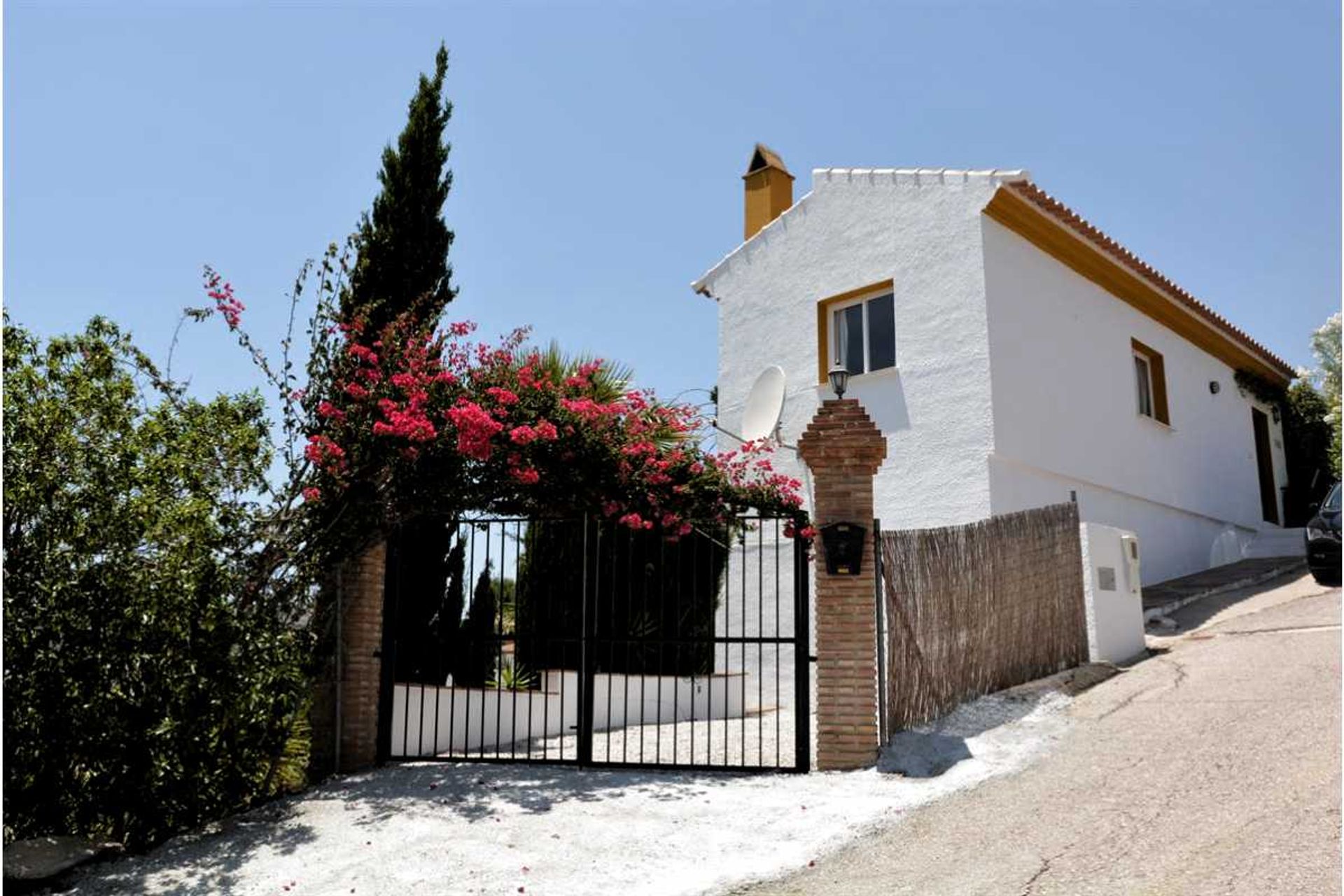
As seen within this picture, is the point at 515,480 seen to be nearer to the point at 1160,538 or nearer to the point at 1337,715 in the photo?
the point at 1337,715

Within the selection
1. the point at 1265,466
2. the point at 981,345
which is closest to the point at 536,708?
the point at 981,345

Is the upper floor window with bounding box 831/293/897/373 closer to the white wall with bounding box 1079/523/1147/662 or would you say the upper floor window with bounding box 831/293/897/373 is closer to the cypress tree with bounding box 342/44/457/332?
the white wall with bounding box 1079/523/1147/662

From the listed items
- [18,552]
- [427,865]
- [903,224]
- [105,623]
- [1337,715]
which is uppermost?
[903,224]

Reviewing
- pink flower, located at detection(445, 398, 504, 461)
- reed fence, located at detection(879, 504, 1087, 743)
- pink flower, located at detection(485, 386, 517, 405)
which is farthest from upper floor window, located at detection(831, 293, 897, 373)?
pink flower, located at detection(445, 398, 504, 461)

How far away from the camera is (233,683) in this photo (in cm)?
678

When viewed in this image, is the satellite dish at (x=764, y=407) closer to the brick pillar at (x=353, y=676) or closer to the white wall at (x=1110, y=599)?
the white wall at (x=1110, y=599)

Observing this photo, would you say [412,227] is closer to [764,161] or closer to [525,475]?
[525,475]

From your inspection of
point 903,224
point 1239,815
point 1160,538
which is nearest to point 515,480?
point 1239,815

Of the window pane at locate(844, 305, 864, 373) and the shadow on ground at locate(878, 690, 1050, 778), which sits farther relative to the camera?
the window pane at locate(844, 305, 864, 373)

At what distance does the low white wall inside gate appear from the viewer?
865 cm

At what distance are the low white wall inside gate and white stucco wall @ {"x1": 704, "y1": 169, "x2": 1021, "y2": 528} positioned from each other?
3363 millimetres

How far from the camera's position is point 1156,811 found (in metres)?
5.86

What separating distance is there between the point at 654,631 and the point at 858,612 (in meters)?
4.15

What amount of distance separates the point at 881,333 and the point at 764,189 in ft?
12.0
